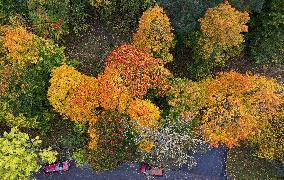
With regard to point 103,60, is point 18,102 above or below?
below

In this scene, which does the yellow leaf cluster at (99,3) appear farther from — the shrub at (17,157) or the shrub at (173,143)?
the shrub at (17,157)

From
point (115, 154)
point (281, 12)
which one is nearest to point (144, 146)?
point (115, 154)

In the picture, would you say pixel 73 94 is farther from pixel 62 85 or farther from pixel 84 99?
pixel 62 85

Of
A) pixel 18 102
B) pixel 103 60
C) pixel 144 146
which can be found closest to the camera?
pixel 144 146

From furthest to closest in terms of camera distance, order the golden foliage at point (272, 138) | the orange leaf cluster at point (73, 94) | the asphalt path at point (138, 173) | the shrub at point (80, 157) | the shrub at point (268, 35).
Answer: the shrub at point (268, 35) → the asphalt path at point (138, 173) → the shrub at point (80, 157) → the golden foliage at point (272, 138) → the orange leaf cluster at point (73, 94)

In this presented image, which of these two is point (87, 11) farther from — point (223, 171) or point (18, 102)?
point (223, 171)

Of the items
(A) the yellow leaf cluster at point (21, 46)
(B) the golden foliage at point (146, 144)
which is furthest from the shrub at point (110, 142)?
(A) the yellow leaf cluster at point (21, 46)
